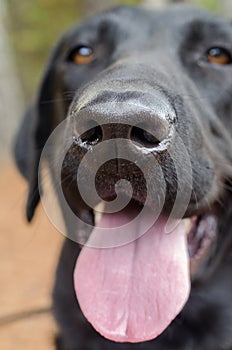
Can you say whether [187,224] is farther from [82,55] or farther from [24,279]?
[24,279]

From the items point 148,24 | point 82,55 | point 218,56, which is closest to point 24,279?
point 82,55

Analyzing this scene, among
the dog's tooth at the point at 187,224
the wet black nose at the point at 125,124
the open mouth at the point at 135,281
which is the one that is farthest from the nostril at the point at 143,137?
the dog's tooth at the point at 187,224

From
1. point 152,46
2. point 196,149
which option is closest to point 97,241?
point 196,149

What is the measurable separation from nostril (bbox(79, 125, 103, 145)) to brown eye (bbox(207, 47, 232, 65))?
94 cm

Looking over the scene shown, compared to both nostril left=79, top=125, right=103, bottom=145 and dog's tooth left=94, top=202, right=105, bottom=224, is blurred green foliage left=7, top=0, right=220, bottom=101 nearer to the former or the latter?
dog's tooth left=94, top=202, right=105, bottom=224

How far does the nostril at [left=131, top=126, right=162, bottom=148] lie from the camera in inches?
58.3

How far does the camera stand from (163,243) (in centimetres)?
193

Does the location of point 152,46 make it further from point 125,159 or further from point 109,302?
point 109,302

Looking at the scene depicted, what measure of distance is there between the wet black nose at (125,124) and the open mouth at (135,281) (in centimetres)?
44

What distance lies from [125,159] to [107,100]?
6.8 inches

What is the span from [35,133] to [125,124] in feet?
4.37

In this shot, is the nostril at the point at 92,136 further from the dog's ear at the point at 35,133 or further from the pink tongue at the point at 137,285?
the dog's ear at the point at 35,133

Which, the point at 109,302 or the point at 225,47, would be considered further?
the point at 225,47

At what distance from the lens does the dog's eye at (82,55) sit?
7.98 feet
